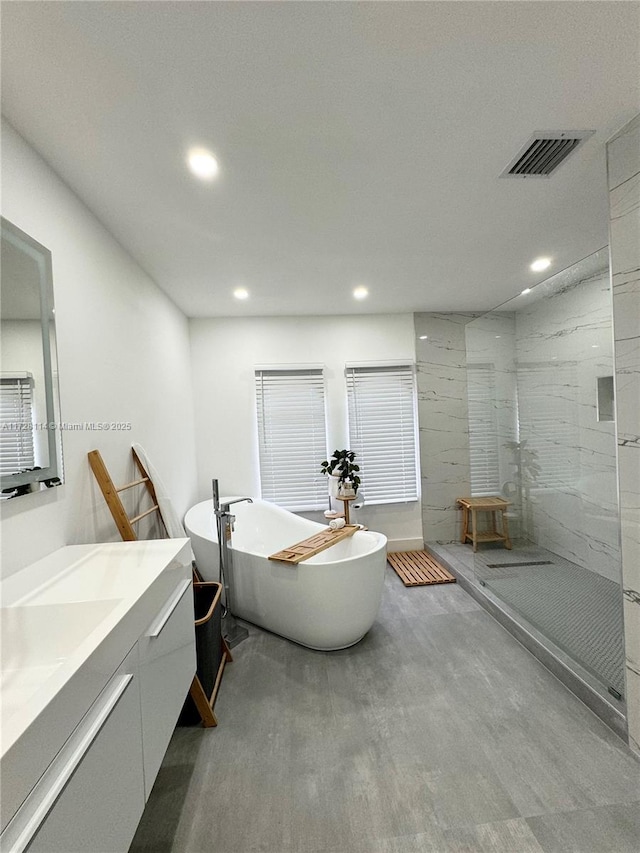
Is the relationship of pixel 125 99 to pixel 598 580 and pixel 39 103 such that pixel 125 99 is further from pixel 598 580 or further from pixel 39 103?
pixel 598 580

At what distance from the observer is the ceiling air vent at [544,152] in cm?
150

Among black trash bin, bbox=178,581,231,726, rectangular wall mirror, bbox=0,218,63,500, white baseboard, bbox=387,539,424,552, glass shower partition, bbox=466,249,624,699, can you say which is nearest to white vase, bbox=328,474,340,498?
white baseboard, bbox=387,539,424,552

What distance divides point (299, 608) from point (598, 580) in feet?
5.67

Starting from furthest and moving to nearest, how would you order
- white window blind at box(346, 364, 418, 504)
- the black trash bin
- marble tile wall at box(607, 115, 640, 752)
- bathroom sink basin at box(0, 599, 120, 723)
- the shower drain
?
white window blind at box(346, 364, 418, 504)
the shower drain
the black trash bin
marble tile wall at box(607, 115, 640, 752)
bathroom sink basin at box(0, 599, 120, 723)

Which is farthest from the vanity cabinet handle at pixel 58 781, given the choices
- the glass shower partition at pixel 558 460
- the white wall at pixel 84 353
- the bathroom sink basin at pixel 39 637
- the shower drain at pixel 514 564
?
the shower drain at pixel 514 564

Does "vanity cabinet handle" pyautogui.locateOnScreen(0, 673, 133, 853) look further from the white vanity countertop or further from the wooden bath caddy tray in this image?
the wooden bath caddy tray

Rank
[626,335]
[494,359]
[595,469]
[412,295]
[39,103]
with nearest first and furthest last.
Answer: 1. [39,103]
2. [626,335]
3. [595,469]
4. [494,359]
5. [412,295]

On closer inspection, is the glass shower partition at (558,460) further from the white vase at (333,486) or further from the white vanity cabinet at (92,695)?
the white vanity cabinet at (92,695)

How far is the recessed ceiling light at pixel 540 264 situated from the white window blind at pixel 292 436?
2.02 meters

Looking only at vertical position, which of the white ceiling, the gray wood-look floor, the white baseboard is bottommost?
the gray wood-look floor

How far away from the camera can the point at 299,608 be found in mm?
2330

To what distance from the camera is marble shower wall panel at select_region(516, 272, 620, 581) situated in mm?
1956

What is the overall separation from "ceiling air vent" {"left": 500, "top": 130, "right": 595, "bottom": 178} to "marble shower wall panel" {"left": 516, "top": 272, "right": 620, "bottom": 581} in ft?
1.93

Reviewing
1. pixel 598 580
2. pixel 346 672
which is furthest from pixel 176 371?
pixel 598 580
